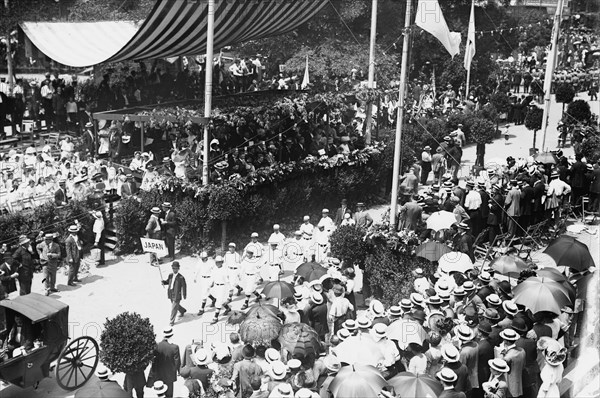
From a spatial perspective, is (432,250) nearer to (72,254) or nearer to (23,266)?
(72,254)

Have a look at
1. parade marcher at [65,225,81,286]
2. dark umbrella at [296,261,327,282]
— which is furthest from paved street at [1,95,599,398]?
dark umbrella at [296,261,327,282]

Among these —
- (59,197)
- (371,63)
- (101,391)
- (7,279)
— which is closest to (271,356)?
(101,391)

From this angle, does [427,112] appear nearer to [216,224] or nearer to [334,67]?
[334,67]

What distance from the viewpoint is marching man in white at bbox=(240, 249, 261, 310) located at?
15688 millimetres

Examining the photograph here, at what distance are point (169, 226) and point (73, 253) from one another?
2392 mm

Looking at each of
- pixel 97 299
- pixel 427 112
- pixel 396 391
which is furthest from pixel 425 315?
pixel 427 112

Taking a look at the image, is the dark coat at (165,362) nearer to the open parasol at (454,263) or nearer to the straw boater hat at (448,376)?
the straw boater hat at (448,376)

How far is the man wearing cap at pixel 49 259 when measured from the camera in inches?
631

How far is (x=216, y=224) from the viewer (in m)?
18.6

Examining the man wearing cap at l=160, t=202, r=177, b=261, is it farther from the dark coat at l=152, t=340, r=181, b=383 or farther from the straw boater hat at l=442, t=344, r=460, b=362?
the straw boater hat at l=442, t=344, r=460, b=362

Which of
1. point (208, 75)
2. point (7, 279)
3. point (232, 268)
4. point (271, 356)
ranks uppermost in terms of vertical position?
point (208, 75)

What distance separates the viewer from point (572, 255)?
14797mm

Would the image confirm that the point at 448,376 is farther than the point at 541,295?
No

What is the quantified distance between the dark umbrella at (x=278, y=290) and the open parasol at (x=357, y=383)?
3926 mm
